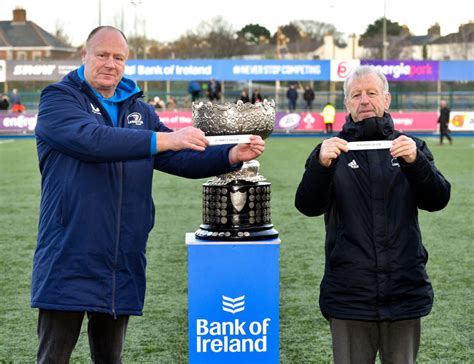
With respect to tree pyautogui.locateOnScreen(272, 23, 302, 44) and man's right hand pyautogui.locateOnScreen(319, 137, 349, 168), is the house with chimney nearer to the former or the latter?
tree pyautogui.locateOnScreen(272, 23, 302, 44)

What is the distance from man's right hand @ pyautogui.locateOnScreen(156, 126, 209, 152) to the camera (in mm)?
3359

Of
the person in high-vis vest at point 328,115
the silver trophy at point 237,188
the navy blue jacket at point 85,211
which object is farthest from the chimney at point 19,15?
the navy blue jacket at point 85,211

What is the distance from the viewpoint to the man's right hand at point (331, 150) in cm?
335

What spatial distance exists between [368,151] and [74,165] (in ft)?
3.82

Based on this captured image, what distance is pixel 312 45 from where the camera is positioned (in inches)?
3974

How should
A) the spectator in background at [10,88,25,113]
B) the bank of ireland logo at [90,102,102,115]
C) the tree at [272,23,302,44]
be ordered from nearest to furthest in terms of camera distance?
the bank of ireland logo at [90,102,102,115] < the spectator in background at [10,88,25,113] < the tree at [272,23,302,44]

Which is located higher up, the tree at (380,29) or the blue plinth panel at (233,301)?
the tree at (380,29)

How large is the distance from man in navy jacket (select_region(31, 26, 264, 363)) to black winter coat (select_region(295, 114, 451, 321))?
38 centimetres

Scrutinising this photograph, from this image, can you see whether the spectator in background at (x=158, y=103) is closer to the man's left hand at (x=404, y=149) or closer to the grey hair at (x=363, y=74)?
the grey hair at (x=363, y=74)

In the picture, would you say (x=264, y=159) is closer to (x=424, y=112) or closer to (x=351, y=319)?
(x=424, y=112)

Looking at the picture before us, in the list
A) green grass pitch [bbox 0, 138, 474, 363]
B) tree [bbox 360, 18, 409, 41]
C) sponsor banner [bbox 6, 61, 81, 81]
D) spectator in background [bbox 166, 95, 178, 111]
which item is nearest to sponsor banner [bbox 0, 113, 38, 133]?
sponsor banner [bbox 6, 61, 81, 81]

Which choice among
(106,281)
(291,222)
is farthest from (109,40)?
(291,222)

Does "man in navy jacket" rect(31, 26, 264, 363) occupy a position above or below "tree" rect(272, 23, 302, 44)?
below

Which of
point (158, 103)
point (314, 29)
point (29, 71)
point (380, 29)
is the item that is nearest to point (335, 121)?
point (158, 103)
